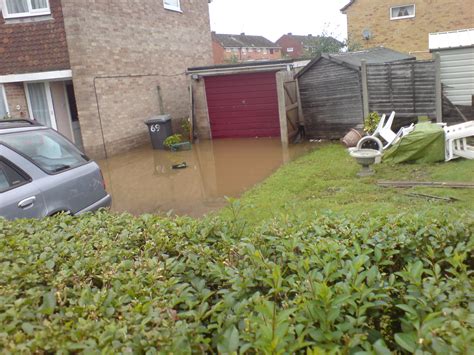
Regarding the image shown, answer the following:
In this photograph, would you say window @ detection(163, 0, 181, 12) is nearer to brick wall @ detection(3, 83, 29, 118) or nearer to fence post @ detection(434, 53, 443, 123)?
brick wall @ detection(3, 83, 29, 118)

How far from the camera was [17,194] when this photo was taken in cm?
497

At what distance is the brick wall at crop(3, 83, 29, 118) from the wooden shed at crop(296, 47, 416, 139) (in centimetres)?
825

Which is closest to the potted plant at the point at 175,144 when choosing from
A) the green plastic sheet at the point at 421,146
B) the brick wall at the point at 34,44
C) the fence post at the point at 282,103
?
the fence post at the point at 282,103

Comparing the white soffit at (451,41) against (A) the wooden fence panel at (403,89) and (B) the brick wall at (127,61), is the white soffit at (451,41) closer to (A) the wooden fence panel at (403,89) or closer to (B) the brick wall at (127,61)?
(A) the wooden fence panel at (403,89)

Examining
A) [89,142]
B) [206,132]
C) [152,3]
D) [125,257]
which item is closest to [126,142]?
[89,142]

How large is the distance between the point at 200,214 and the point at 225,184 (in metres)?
2.05

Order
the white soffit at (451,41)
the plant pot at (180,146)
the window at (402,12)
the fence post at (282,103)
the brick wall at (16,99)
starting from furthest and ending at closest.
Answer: the window at (402,12) → the plant pot at (180,146) → the brick wall at (16,99) → the fence post at (282,103) → the white soffit at (451,41)

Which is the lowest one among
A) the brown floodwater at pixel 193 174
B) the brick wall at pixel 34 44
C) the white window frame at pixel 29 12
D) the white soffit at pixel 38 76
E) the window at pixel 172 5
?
the brown floodwater at pixel 193 174

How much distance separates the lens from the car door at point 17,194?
4840mm

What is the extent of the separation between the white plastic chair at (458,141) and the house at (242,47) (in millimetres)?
36188

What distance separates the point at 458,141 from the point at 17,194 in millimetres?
7935

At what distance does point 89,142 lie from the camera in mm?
12984

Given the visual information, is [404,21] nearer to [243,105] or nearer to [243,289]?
[243,105]

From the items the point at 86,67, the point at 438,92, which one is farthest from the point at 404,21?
the point at 86,67
